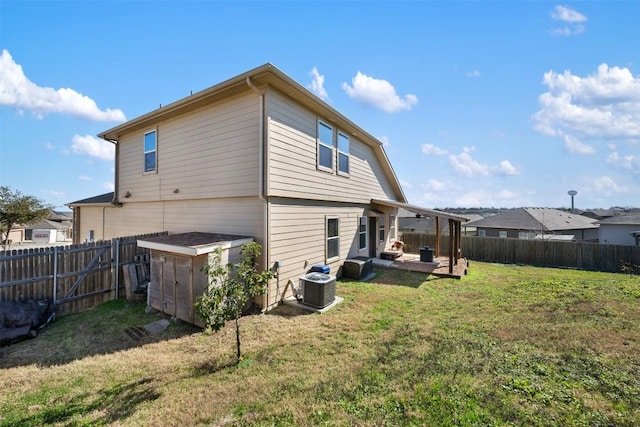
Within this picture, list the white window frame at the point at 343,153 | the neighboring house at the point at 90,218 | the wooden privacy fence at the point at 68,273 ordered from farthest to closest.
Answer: the neighboring house at the point at 90,218 → the white window frame at the point at 343,153 → the wooden privacy fence at the point at 68,273

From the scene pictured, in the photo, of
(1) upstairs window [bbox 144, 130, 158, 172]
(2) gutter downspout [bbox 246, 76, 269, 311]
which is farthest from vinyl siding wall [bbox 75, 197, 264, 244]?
(1) upstairs window [bbox 144, 130, 158, 172]

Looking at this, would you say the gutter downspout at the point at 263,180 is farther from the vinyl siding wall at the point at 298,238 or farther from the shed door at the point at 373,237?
the shed door at the point at 373,237

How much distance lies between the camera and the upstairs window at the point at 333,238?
370 inches

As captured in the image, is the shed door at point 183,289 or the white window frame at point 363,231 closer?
→ the shed door at point 183,289

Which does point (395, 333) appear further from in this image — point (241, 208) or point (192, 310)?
point (241, 208)

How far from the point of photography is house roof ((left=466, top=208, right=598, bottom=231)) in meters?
23.1

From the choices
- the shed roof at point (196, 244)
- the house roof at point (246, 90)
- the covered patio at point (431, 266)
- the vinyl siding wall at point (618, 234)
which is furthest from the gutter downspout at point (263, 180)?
the vinyl siding wall at point (618, 234)

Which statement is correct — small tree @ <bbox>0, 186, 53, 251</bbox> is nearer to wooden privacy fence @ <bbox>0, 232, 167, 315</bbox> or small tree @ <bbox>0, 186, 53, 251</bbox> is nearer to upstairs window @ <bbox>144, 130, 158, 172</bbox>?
upstairs window @ <bbox>144, 130, 158, 172</bbox>

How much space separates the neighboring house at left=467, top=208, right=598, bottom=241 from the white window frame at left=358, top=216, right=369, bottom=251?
60.6 ft

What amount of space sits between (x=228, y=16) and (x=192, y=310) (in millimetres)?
8359

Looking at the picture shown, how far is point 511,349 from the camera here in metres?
4.46

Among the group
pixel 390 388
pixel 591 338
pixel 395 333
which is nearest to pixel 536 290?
pixel 591 338

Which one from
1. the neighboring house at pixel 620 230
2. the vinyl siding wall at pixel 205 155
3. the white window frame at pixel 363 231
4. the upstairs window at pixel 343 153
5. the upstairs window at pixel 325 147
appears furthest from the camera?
the neighboring house at pixel 620 230

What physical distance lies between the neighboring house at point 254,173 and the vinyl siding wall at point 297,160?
0.03 m
